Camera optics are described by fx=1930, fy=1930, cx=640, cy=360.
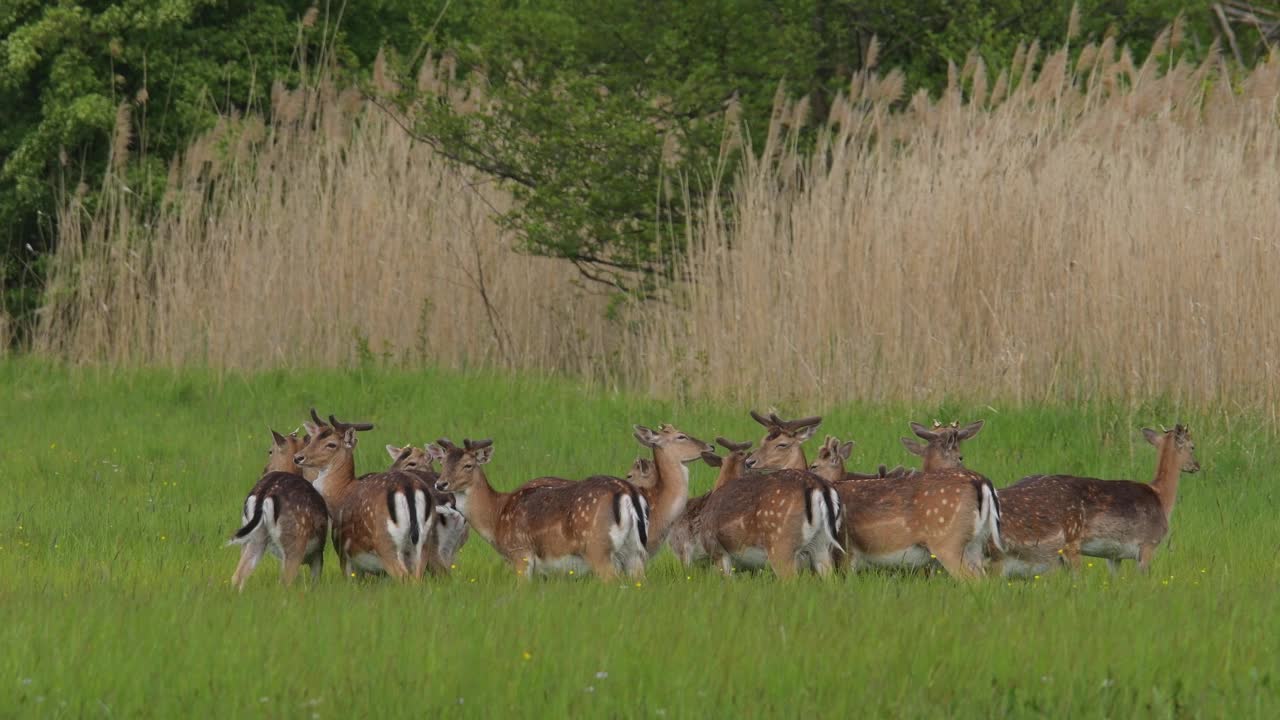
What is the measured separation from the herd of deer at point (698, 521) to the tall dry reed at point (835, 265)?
451 centimetres

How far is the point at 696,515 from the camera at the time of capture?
1035 cm

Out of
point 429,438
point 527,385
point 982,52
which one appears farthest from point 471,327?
point 982,52

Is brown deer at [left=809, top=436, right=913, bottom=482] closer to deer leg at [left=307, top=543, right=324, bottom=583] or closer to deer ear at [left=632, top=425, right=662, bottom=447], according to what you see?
deer ear at [left=632, top=425, right=662, bottom=447]

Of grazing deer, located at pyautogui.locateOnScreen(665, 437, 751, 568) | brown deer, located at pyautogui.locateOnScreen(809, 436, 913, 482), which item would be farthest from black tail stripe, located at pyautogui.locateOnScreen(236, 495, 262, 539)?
brown deer, located at pyautogui.locateOnScreen(809, 436, 913, 482)

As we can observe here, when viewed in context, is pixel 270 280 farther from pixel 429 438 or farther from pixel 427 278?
pixel 429 438

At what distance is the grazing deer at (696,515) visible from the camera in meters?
10.3

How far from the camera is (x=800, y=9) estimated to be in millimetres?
20906

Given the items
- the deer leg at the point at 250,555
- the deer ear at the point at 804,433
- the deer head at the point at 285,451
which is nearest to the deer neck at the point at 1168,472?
the deer ear at the point at 804,433

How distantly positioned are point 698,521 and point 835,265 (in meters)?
6.05

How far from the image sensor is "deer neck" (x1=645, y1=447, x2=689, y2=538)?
9.97 meters

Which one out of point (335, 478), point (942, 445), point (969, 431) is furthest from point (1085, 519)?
point (335, 478)

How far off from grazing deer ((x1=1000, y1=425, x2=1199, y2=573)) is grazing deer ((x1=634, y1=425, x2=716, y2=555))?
164 centimetres

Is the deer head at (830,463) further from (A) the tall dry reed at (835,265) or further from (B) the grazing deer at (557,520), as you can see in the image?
(A) the tall dry reed at (835,265)

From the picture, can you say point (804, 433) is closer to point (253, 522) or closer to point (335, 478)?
point (335, 478)
